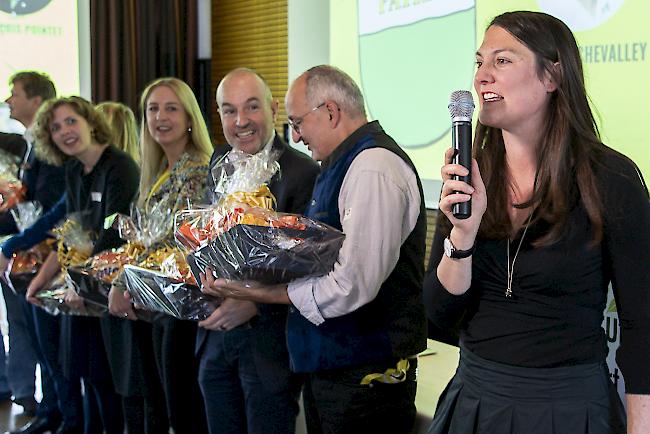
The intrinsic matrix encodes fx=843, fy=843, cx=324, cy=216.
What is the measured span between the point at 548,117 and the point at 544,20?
0.18m

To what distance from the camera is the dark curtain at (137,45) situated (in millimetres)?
6293

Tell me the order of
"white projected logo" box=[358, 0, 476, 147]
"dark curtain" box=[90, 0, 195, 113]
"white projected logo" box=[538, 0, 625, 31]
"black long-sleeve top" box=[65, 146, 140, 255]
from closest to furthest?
"white projected logo" box=[538, 0, 625, 31]
"black long-sleeve top" box=[65, 146, 140, 255]
"white projected logo" box=[358, 0, 476, 147]
"dark curtain" box=[90, 0, 195, 113]

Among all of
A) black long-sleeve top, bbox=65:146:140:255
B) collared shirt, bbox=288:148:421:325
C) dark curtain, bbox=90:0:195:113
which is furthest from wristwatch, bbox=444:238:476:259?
dark curtain, bbox=90:0:195:113

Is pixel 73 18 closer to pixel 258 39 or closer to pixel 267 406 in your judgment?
pixel 258 39

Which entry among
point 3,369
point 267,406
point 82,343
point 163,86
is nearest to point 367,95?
point 163,86

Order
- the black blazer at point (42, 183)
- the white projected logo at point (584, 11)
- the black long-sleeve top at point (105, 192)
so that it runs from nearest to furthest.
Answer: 1. the white projected logo at point (584, 11)
2. the black long-sleeve top at point (105, 192)
3. the black blazer at point (42, 183)

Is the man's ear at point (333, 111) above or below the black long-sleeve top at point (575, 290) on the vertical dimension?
above

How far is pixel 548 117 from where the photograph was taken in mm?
1585

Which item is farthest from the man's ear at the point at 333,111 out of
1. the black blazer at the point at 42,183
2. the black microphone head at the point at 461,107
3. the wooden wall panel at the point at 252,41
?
the wooden wall panel at the point at 252,41

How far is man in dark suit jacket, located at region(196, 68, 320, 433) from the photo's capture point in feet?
8.40

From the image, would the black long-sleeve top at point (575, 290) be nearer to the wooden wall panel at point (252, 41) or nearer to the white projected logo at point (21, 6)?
the wooden wall panel at point (252, 41)

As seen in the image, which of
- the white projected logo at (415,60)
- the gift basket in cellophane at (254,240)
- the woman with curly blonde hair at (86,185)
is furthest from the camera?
the white projected logo at (415,60)

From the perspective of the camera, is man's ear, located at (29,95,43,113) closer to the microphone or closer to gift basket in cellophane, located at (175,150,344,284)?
gift basket in cellophane, located at (175,150,344,284)

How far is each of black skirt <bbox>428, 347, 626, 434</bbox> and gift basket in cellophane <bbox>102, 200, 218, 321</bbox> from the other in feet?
3.55
